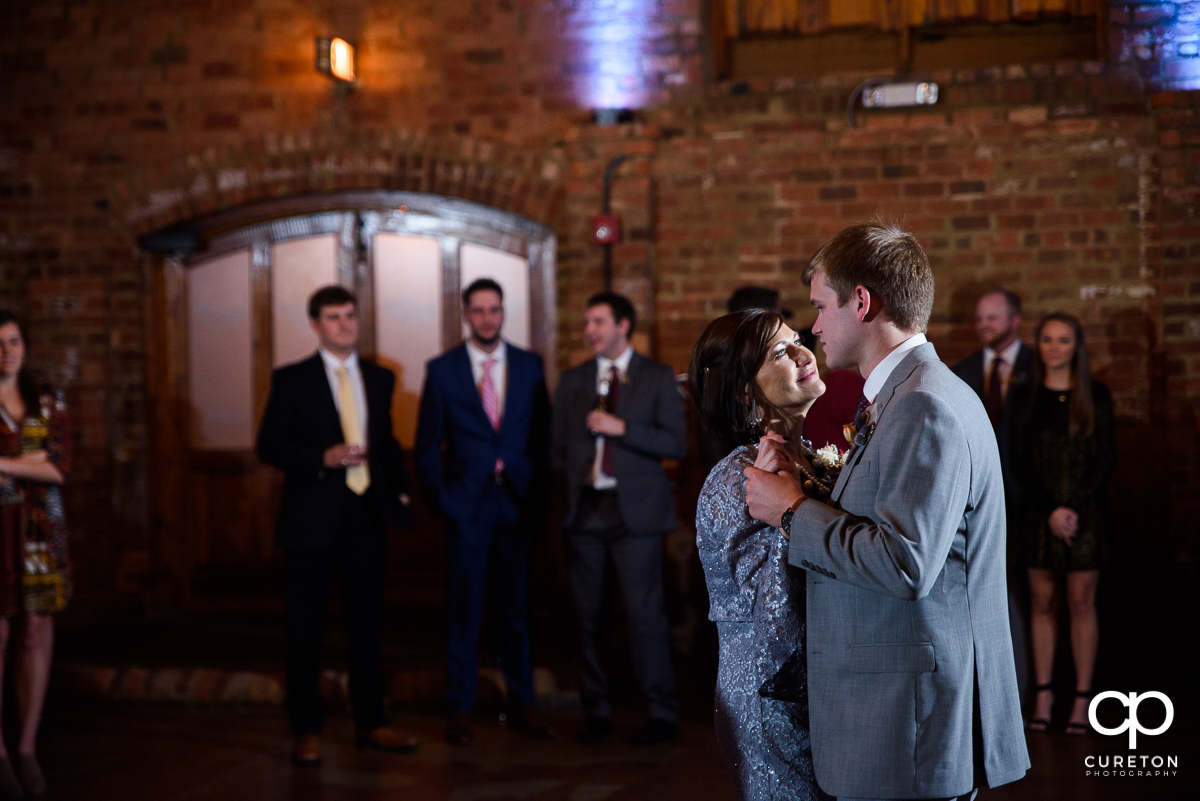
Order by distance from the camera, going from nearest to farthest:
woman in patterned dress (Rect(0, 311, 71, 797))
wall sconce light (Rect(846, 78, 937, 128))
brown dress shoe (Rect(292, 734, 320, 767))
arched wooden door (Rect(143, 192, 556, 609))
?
woman in patterned dress (Rect(0, 311, 71, 797)) < brown dress shoe (Rect(292, 734, 320, 767)) < wall sconce light (Rect(846, 78, 937, 128)) < arched wooden door (Rect(143, 192, 556, 609))

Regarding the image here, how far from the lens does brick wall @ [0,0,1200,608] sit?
5148mm

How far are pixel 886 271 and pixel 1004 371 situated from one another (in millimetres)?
3263

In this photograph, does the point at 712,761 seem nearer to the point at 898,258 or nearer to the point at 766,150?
the point at 898,258

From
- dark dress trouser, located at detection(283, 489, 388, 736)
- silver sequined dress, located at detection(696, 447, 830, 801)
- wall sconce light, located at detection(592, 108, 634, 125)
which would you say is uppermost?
wall sconce light, located at detection(592, 108, 634, 125)

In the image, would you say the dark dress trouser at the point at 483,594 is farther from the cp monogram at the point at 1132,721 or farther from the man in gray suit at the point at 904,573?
the man in gray suit at the point at 904,573

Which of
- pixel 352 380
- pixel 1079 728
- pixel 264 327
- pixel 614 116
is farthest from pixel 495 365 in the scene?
pixel 1079 728

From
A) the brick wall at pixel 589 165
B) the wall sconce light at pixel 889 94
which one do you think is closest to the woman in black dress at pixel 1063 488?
the brick wall at pixel 589 165

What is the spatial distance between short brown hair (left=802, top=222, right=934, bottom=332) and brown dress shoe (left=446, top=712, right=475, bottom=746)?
10.4ft

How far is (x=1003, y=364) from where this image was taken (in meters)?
4.84

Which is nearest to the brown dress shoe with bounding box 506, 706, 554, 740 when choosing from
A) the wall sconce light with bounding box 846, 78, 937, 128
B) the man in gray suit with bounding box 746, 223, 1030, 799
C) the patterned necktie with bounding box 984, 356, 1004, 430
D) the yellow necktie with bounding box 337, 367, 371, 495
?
the yellow necktie with bounding box 337, 367, 371, 495

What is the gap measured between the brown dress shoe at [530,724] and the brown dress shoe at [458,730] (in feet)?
0.69

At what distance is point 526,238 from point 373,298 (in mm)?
1007

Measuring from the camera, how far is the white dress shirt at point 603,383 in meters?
4.55

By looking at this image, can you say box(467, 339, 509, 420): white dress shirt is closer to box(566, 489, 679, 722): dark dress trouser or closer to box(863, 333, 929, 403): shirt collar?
box(566, 489, 679, 722): dark dress trouser
